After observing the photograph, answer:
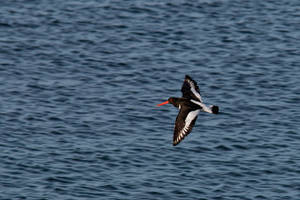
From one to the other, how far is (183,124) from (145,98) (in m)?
11.0

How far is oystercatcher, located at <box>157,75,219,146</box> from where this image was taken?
18323mm

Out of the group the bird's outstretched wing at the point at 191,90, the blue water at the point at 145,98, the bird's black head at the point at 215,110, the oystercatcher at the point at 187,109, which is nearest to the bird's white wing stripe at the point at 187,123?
the oystercatcher at the point at 187,109

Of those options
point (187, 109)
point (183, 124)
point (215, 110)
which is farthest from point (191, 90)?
point (215, 110)

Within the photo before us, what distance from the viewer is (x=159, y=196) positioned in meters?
22.1

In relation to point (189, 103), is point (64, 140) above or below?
below

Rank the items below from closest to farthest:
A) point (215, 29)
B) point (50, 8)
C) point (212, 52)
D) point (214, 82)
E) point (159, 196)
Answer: point (159, 196)
point (214, 82)
point (212, 52)
point (215, 29)
point (50, 8)

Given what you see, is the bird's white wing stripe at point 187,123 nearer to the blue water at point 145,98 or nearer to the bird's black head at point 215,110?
the bird's black head at point 215,110

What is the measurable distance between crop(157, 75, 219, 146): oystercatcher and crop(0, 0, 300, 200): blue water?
149 inches

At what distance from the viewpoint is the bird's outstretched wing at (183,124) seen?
18281 mm

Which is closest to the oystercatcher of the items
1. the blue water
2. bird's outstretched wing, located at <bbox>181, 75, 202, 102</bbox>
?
bird's outstretched wing, located at <bbox>181, 75, 202, 102</bbox>

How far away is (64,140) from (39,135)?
39.0 inches

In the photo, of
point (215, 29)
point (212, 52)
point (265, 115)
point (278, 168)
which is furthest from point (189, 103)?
point (215, 29)

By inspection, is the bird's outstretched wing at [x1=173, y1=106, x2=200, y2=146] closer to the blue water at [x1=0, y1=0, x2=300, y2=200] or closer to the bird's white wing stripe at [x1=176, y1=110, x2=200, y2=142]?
the bird's white wing stripe at [x1=176, y1=110, x2=200, y2=142]

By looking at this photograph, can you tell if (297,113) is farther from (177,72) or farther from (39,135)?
(39,135)
